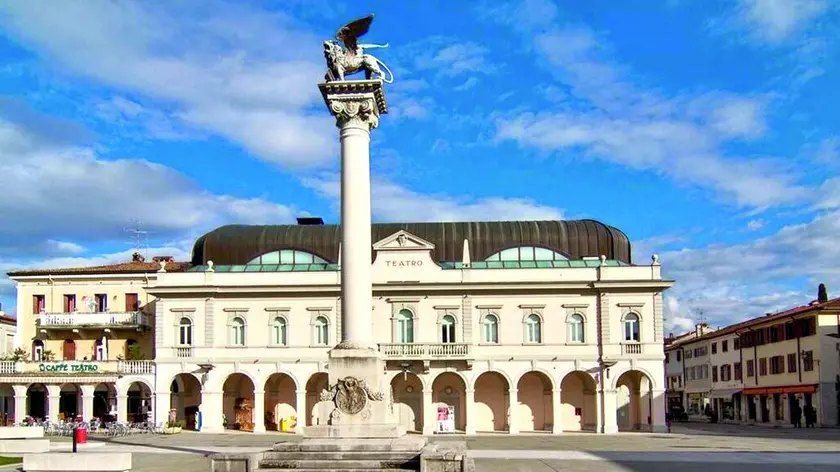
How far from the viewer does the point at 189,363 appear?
59.5m

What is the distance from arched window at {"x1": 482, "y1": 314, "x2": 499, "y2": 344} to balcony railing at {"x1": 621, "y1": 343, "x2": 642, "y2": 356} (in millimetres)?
7423

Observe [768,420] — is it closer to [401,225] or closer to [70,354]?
[401,225]

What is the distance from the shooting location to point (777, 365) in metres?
75.5

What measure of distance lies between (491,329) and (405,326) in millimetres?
5161

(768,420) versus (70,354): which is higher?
(70,354)

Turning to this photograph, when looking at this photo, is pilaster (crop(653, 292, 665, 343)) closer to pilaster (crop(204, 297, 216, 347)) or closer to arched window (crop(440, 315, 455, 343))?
arched window (crop(440, 315, 455, 343))

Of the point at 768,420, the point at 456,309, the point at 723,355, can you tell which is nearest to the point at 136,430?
the point at 456,309

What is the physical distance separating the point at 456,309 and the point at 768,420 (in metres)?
33.8

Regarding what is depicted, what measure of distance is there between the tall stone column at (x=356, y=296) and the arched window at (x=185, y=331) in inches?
1333

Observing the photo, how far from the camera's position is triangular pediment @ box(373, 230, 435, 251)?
59.2 meters

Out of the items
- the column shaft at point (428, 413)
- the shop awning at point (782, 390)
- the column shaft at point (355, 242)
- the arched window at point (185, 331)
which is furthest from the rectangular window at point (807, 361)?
the column shaft at point (355, 242)

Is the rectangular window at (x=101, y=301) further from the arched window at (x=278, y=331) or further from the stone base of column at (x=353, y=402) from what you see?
the stone base of column at (x=353, y=402)

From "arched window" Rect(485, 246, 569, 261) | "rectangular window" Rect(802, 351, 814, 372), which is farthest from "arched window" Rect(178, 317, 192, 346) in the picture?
"rectangular window" Rect(802, 351, 814, 372)

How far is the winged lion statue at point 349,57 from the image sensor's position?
29344 millimetres
